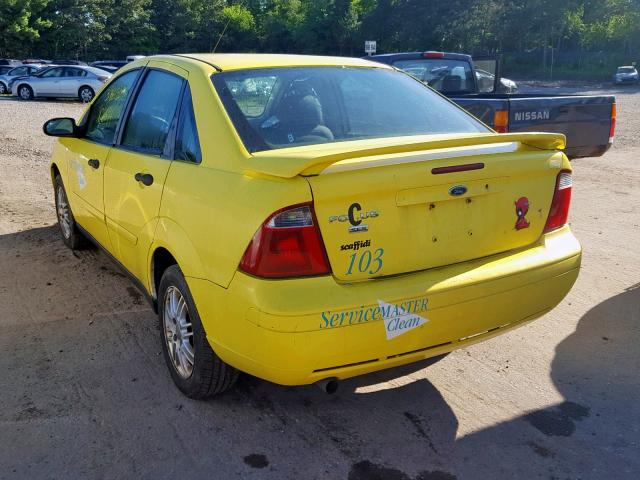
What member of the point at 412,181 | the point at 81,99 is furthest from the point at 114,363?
the point at 81,99

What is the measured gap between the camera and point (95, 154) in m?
4.59

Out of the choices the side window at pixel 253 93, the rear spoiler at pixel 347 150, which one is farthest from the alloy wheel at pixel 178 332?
the side window at pixel 253 93

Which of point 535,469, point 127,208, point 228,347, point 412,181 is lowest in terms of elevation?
point 535,469

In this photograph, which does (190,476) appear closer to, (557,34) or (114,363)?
(114,363)

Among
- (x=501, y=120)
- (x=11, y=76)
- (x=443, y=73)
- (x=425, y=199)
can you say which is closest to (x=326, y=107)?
(x=425, y=199)

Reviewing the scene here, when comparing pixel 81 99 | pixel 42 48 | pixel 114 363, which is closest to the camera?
pixel 114 363

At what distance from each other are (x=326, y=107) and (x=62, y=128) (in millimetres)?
2372

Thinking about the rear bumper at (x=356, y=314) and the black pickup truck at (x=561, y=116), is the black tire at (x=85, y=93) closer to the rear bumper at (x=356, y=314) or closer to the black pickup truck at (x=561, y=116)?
the black pickup truck at (x=561, y=116)

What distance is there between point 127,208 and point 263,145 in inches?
47.8

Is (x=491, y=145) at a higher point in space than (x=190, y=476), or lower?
higher

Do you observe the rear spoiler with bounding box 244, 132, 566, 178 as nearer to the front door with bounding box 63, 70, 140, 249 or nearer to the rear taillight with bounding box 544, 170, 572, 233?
the rear taillight with bounding box 544, 170, 572, 233

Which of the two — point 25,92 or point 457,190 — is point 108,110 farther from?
point 25,92

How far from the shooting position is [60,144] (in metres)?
5.68

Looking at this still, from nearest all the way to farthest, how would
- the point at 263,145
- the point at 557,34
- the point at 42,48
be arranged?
the point at 263,145 < the point at 42,48 < the point at 557,34
